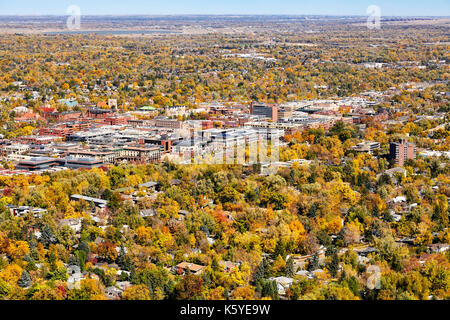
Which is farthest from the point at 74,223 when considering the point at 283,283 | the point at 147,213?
the point at 283,283

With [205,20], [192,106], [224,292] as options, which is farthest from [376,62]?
[205,20]

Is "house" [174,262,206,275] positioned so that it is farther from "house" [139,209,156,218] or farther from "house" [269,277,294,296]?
"house" [139,209,156,218]

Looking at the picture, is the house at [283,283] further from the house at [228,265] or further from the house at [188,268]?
the house at [188,268]

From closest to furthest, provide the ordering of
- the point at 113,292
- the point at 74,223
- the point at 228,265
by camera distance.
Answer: the point at 113,292 → the point at 228,265 → the point at 74,223

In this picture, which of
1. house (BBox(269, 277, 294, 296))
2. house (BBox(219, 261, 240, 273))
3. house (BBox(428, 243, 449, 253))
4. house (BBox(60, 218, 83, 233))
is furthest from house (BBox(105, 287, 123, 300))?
house (BBox(428, 243, 449, 253))

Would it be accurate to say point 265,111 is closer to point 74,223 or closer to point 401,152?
point 401,152

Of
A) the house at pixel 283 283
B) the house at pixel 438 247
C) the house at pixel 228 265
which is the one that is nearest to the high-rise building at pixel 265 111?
the house at pixel 438 247

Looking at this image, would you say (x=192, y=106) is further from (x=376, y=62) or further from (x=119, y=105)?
(x=376, y=62)
